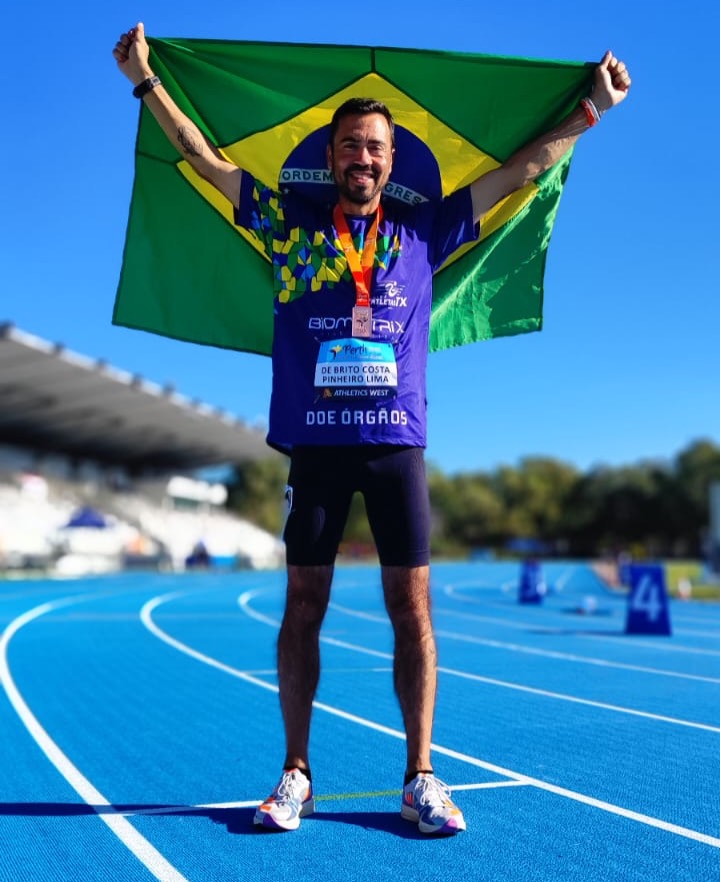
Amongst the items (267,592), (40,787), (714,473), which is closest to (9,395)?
(267,592)

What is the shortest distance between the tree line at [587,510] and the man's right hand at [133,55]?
260ft

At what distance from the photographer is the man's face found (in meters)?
3.21

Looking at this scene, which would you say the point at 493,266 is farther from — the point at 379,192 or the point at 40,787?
the point at 40,787

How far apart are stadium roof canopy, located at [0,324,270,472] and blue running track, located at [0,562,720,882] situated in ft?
90.5

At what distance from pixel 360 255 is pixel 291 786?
69.0 inches

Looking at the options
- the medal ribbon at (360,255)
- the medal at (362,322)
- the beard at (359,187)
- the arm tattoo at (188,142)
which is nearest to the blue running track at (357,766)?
the medal at (362,322)

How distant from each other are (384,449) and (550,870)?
134 centimetres

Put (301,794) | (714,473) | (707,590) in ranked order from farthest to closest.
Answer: (714,473)
(707,590)
(301,794)

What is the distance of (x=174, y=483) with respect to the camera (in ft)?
204

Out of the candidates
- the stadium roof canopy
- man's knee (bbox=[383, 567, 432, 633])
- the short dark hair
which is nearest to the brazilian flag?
the short dark hair

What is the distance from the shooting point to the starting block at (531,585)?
19016 mm

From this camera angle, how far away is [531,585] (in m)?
19.3

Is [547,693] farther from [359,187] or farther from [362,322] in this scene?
[359,187]

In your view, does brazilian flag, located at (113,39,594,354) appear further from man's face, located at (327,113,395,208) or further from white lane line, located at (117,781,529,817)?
white lane line, located at (117,781,529,817)
